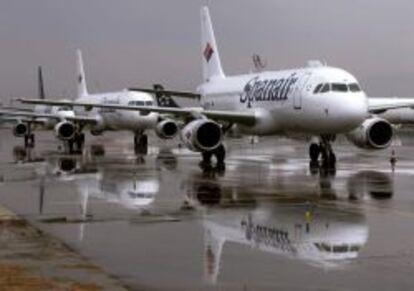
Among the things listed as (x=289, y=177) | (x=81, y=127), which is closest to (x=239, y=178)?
(x=289, y=177)

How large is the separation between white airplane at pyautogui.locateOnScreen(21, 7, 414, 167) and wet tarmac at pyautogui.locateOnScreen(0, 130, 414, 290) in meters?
3.45

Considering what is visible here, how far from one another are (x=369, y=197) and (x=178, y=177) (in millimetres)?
7086

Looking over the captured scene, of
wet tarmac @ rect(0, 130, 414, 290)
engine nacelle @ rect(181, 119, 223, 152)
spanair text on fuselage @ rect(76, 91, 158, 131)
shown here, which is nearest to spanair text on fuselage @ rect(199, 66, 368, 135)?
engine nacelle @ rect(181, 119, 223, 152)

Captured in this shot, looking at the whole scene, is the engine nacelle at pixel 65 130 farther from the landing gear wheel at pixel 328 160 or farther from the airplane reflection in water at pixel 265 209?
the landing gear wheel at pixel 328 160

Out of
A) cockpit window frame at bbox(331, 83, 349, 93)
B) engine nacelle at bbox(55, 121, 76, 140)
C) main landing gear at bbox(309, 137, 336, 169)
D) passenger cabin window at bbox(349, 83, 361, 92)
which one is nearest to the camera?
cockpit window frame at bbox(331, 83, 349, 93)

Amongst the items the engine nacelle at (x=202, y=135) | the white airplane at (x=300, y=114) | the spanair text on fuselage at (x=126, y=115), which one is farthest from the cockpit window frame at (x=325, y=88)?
the spanair text on fuselage at (x=126, y=115)

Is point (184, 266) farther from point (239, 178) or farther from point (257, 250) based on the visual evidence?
point (239, 178)

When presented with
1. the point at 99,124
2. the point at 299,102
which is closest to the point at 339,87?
the point at 299,102

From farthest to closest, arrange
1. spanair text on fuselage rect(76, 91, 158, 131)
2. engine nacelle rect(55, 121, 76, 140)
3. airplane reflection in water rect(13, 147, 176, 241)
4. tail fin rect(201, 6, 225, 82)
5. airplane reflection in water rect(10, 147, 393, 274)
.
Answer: engine nacelle rect(55, 121, 76, 140) < spanair text on fuselage rect(76, 91, 158, 131) < tail fin rect(201, 6, 225, 82) < airplane reflection in water rect(13, 147, 176, 241) < airplane reflection in water rect(10, 147, 393, 274)

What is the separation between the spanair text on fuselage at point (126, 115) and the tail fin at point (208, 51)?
5918mm

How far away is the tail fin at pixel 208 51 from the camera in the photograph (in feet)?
123

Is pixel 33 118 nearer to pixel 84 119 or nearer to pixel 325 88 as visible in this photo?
pixel 84 119

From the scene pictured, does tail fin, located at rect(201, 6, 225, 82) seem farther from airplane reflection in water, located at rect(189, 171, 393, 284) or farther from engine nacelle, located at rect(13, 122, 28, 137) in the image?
engine nacelle, located at rect(13, 122, 28, 137)

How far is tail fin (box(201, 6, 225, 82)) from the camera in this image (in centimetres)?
3734
